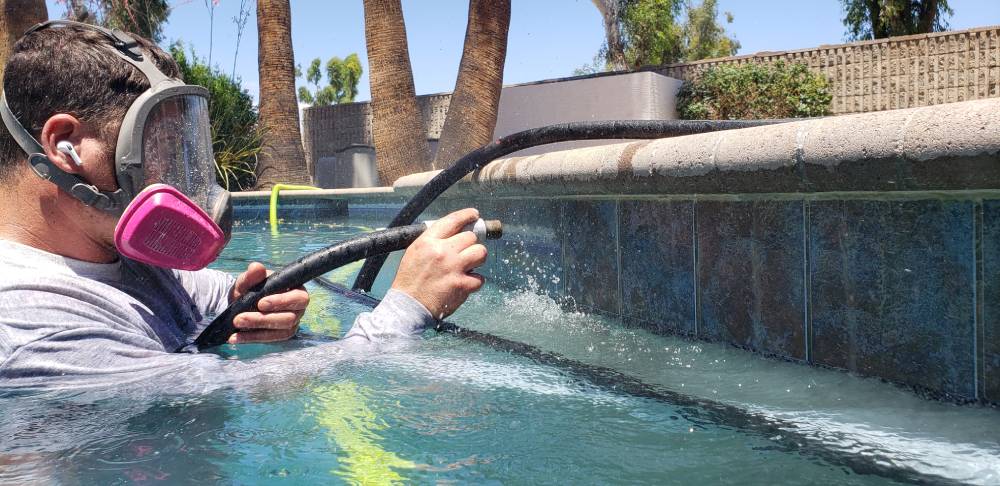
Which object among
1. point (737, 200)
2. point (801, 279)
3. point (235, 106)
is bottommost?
point (801, 279)

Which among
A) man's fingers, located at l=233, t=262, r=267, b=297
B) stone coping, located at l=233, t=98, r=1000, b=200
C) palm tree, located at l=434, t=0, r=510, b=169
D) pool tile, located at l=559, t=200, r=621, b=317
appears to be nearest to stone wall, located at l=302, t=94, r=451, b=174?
palm tree, located at l=434, t=0, r=510, b=169

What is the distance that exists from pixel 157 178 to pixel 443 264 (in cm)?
72

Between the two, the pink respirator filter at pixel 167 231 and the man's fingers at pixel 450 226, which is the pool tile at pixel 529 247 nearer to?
the man's fingers at pixel 450 226

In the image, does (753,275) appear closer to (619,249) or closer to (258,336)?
(619,249)

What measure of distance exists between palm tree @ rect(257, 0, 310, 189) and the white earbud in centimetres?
1204

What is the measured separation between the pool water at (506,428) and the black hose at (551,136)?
1.11 meters

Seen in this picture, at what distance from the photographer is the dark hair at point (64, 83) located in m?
1.86

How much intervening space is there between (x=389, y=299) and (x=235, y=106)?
622 inches

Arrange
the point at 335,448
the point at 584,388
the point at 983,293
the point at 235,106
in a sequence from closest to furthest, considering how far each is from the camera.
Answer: the point at 335,448 < the point at 983,293 < the point at 584,388 < the point at 235,106

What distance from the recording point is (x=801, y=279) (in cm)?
217

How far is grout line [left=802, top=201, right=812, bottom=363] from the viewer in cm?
214

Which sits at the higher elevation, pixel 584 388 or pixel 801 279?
pixel 801 279

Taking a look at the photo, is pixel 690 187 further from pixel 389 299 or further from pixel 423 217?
pixel 423 217

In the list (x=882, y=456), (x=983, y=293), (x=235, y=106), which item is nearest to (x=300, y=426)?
(x=882, y=456)
